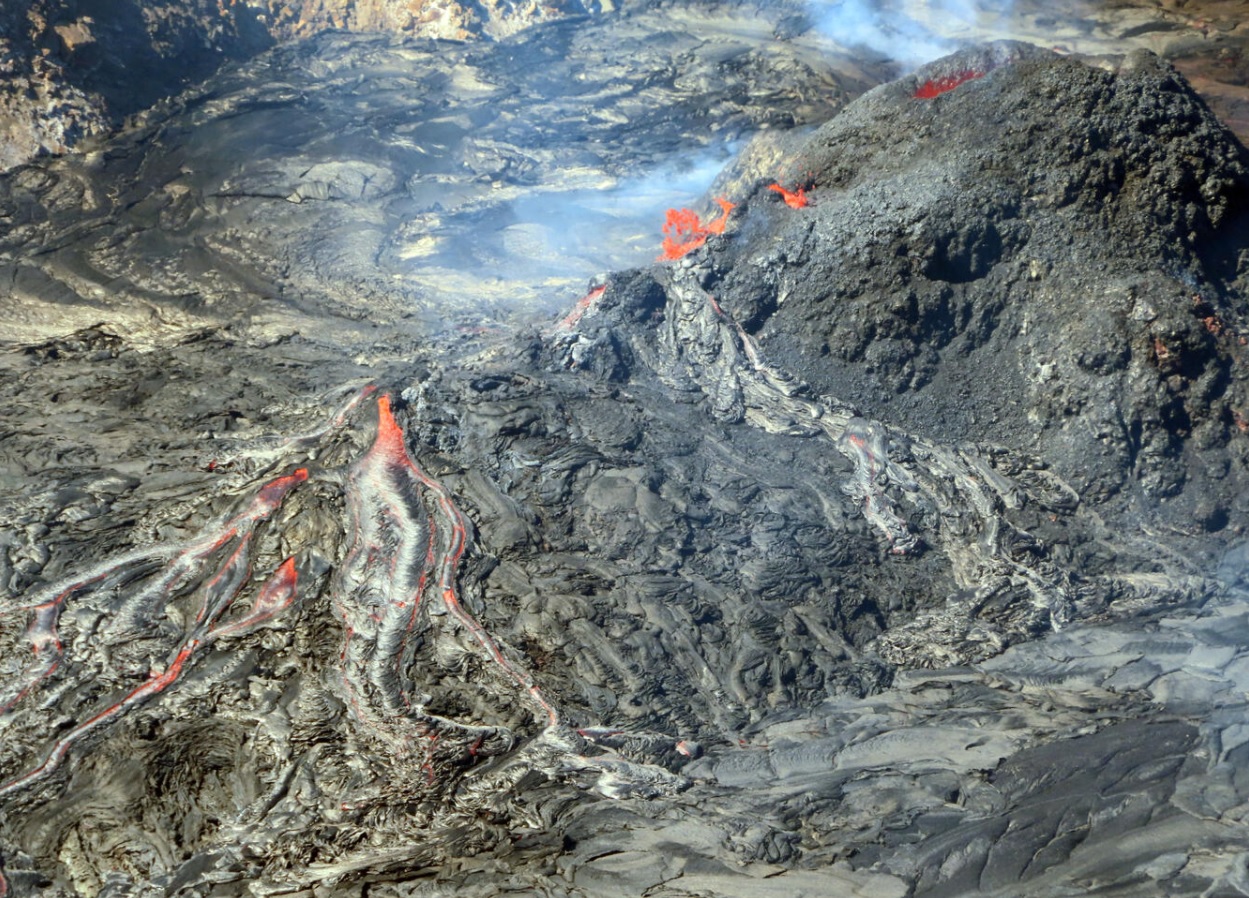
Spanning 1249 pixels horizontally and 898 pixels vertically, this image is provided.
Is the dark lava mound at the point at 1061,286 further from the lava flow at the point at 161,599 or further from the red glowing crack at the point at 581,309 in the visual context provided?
the lava flow at the point at 161,599

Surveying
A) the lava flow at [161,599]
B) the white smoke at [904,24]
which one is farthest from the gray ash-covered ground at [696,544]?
the white smoke at [904,24]

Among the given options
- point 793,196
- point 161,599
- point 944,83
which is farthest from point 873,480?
point 161,599

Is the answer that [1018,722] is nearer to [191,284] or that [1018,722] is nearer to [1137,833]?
[1137,833]

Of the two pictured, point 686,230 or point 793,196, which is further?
point 686,230

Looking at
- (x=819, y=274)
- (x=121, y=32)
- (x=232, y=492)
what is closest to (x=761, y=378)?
(x=819, y=274)

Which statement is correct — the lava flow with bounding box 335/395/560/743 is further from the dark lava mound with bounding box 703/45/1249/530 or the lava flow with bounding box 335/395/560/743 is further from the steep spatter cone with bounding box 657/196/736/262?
the steep spatter cone with bounding box 657/196/736/262

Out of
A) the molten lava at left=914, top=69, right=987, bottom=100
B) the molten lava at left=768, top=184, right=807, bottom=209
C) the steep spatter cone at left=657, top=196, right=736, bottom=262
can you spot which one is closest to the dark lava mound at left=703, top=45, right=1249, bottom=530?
the molten lava at left=768, top=184, right=807, bottom=209

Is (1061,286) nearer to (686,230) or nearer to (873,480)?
(873,480)
